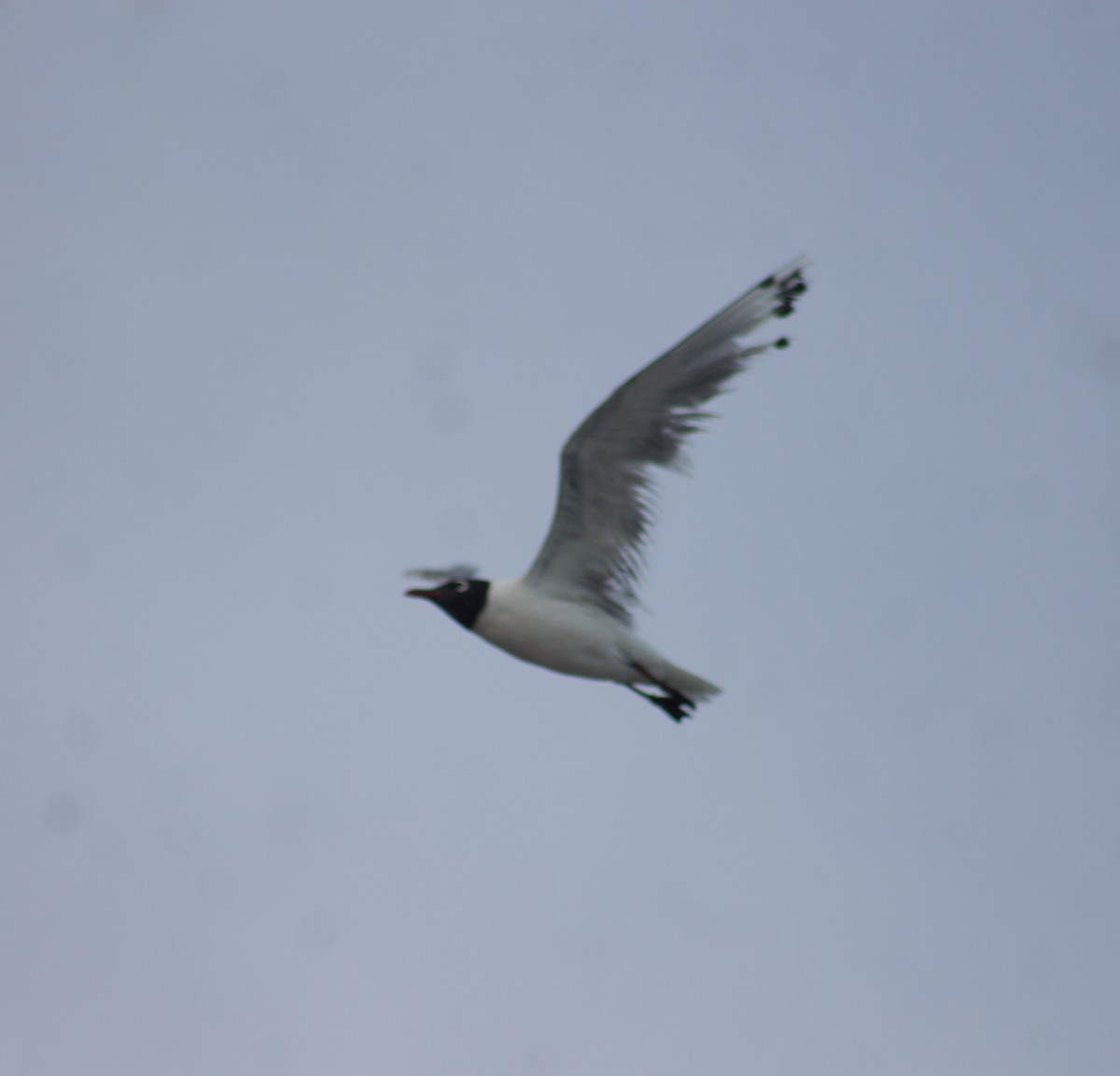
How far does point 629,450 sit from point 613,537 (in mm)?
628

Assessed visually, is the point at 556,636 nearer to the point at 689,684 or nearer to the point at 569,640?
the point at 569,640

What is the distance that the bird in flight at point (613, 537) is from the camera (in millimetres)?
15141

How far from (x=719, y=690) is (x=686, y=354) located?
217cm

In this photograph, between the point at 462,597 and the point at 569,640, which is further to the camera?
the point at 462,597

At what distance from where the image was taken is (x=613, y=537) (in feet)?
51.3

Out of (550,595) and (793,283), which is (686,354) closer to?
(793,283)

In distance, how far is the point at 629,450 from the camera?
15.3 metres

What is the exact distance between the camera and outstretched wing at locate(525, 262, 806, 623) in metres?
15.1

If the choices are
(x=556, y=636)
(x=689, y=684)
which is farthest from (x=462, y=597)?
(x=689, y=684)

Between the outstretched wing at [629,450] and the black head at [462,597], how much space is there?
369mm

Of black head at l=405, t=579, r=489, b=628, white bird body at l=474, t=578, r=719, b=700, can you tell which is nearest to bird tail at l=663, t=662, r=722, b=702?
white bird body at l=474, t=578, r=719, b=700

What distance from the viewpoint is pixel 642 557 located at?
51.5ft

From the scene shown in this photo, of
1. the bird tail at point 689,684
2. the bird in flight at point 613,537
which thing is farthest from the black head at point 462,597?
the bird tail at point 689,684

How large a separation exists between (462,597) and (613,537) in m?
1.04
